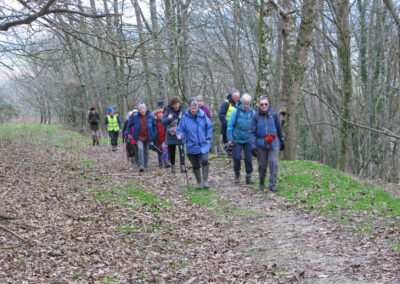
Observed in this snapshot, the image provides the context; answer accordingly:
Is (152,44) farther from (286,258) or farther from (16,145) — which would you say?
(16,145)

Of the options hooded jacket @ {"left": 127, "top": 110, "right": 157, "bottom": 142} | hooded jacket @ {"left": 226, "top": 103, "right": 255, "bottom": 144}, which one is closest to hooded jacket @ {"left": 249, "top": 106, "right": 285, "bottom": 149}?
hooded jacket @ {"left": 226, "top": 103, "right": 255, "bottom": 144}

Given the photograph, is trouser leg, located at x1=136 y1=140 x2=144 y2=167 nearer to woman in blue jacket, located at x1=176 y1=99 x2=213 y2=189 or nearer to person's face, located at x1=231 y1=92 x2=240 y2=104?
woman in blue jacket, located at x1=176 y1=99 x2=213 y2=189

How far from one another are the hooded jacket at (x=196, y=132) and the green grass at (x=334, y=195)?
216 centimetres

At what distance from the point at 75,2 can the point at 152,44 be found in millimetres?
2004

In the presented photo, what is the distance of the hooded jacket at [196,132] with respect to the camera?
9.97 m

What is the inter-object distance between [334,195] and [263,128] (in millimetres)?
2126

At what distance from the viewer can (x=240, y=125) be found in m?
10.2

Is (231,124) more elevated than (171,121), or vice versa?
(171,121)

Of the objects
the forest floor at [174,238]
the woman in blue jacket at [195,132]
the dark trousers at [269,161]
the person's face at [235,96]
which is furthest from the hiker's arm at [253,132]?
the person's face at [235,96]

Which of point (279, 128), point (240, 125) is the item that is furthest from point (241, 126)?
point (279, 128)

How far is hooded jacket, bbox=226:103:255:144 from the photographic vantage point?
1014cm

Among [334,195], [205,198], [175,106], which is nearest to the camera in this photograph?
[334,195]

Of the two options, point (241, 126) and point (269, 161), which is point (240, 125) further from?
point (269, 161)

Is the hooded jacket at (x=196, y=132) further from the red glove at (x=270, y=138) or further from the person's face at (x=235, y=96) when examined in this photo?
the person's face at (x=235, y=96)
